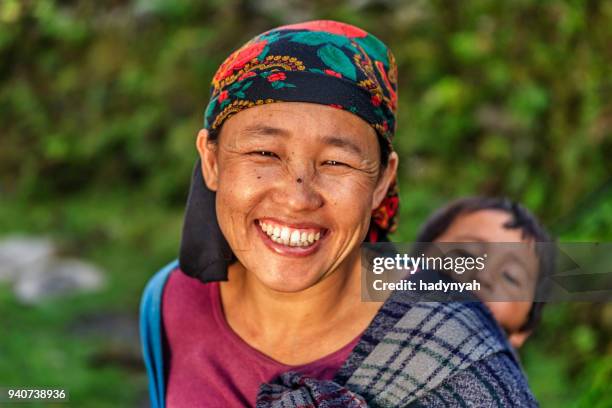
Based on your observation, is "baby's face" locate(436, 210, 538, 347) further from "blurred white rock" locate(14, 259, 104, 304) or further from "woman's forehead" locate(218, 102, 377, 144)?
"blurred white rock" locate(14, 259, 104, 304)

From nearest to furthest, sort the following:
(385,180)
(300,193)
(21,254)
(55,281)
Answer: (300,193) < (385,180) < (55,281) < (21,254)

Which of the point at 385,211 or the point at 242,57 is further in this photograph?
the point at 385,211

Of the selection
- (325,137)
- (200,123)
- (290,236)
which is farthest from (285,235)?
(200,123)

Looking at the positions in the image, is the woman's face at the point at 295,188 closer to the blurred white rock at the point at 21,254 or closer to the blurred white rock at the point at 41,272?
the blurred white rock at the point at 41,272

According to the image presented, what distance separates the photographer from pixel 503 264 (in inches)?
115

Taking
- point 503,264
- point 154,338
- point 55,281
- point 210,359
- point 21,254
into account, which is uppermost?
point 21,254

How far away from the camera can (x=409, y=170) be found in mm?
6355

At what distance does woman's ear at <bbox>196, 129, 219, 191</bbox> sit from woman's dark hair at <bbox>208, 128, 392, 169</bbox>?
0.9 inches

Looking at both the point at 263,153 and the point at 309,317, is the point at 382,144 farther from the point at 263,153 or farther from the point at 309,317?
the point at 309,317

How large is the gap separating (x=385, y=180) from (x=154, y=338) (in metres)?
→ 0.77

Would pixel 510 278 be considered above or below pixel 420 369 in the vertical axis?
above

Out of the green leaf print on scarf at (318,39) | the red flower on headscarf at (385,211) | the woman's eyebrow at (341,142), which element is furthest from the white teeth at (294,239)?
the green leaf print on scarf at (318,39)

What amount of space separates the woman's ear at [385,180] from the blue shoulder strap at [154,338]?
27.5 inches

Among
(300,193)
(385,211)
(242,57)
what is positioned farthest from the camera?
(385,211)
